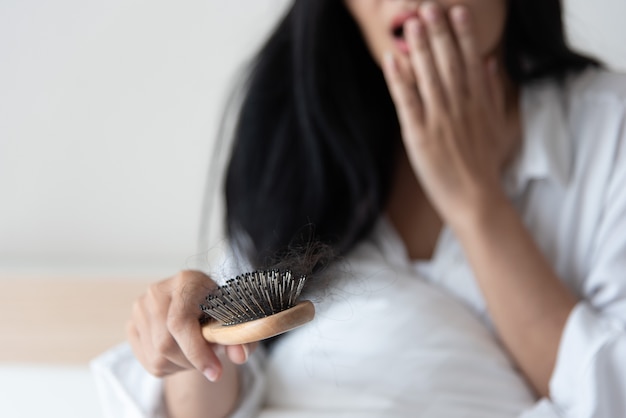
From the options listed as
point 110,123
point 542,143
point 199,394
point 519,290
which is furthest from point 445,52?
point 110,123

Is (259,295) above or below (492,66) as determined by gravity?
above

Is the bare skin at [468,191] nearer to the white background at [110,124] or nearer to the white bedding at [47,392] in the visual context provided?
the white bedding at [47,392]

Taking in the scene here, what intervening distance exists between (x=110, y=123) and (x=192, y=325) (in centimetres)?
74

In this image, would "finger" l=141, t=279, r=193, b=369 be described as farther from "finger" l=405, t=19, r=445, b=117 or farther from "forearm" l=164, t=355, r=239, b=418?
"finger" l=405, t=19, r=445, b=117

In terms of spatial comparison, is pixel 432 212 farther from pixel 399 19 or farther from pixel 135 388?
pixel 135 388

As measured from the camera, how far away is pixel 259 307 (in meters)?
0.35

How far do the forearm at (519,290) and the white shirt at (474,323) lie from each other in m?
0.02

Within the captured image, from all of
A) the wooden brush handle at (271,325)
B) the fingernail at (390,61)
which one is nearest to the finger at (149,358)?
the wooden brush handle at (271,325)

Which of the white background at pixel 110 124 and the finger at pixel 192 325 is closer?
the finger at pixel 192 325

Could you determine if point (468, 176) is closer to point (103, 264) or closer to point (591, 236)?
point (591, 236)

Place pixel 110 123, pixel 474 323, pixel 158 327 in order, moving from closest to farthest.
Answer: pixel 158 327 → pixel 474 323 → pixel 110 123

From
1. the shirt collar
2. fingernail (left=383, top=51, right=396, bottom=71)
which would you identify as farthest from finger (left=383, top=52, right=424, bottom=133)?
the shirt collar

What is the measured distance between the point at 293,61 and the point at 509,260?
1.06 feet

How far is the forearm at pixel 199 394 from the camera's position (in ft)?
1.78
